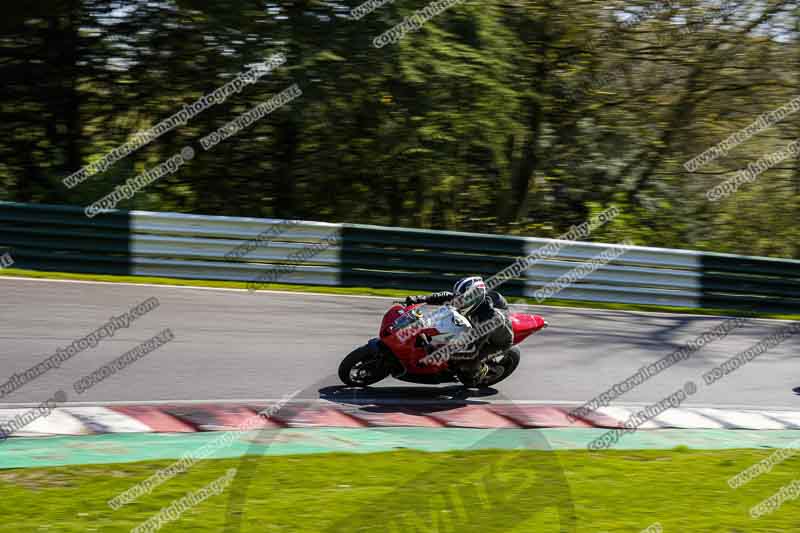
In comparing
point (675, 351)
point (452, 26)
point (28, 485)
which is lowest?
point (675, 351)

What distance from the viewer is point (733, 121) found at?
22375mm

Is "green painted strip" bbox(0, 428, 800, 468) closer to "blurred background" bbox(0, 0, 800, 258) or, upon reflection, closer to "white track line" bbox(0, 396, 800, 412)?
"white track line" bbox(0, 396, 800, 412)

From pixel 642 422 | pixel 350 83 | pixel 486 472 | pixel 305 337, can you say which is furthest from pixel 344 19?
pixel 486 472

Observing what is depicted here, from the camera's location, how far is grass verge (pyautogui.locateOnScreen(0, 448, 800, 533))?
6.07m

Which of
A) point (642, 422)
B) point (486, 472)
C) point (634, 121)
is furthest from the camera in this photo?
point (634, 121)

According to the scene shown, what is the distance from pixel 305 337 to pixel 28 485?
5723 mm

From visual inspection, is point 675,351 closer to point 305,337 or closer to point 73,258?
point 305,337

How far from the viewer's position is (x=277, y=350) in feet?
37.0

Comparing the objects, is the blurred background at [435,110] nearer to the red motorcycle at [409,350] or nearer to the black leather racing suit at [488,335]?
the red motorcycle at [409,350]

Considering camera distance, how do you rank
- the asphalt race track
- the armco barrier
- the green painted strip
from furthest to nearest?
the armco barrier, the asphalt race track, the green painted strip

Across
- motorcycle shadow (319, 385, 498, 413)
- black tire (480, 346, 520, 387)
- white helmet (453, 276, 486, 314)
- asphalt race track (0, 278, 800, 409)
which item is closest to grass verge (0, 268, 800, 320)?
asphalt race track (0, 278, 800, 409)

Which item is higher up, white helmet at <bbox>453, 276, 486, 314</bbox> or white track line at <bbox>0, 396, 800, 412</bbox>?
white helmet at <bbox>453, 276, 486, 314</bbox>

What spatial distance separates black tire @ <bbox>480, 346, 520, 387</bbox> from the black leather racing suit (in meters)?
0.35

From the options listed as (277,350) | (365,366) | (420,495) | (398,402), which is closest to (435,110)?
(277,350)
